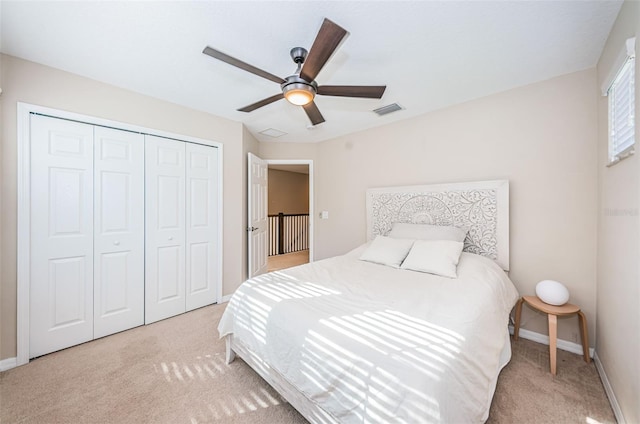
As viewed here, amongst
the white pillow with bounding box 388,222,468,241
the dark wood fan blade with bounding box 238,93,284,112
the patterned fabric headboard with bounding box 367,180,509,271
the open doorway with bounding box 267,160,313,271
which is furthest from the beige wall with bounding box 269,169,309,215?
the dark wood fan blade with bounding box 238,93,284,112

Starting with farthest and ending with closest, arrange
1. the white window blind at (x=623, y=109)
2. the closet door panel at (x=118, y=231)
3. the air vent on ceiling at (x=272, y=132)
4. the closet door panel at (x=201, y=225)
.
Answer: the air vent on ceiling at (x=272, y=132), the closet door panel at (x=201, y=225), the closet door panel at (x=118, y=231), the white window blind at (x=623, y=109)

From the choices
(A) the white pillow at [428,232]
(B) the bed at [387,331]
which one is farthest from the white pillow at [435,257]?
(A) the white pillow at [428,232]

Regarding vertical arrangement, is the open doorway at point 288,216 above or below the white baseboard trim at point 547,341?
above

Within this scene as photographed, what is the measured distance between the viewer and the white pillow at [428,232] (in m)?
2.50

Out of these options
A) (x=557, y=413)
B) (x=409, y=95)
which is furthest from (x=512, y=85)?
(x=557, y=413)

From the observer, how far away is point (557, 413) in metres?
1.51

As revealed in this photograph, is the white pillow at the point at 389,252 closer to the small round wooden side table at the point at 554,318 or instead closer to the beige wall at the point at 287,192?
the small round wooden side table at the point at 554,318

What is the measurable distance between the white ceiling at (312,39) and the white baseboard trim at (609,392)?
7.74 feet

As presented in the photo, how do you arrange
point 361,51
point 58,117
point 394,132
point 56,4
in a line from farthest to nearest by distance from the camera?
point 394,132, point 58,117, point 361,51, point 56,4

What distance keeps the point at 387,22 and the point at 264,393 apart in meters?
2.58

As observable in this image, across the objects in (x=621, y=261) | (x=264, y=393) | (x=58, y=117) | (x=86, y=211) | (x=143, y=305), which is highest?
(x=58, y=117)

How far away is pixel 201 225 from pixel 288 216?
386 cm

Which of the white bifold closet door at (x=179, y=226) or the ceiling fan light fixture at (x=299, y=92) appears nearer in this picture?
the ceiling fan light fixture at (x=299, y=92)

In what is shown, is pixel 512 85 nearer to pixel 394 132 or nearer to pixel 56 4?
pixel 394 132
